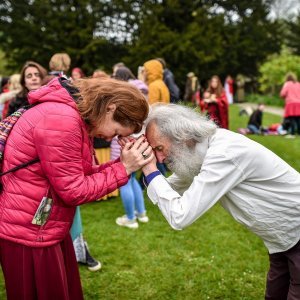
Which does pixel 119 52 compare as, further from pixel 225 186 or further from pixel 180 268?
pixel 225 186

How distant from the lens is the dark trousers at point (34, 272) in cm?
211

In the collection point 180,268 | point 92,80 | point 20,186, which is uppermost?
point 92,80

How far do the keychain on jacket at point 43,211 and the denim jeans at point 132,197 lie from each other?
2752 millimetres

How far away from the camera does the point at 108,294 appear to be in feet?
11.5

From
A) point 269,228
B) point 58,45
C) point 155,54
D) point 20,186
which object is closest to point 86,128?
point 20,186

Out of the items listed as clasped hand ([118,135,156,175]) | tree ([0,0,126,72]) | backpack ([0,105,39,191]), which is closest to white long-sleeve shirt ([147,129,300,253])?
clasped hand ([118,135,156,175])

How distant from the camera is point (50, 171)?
190 cm

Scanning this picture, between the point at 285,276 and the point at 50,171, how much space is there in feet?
5.14

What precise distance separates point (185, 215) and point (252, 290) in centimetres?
196

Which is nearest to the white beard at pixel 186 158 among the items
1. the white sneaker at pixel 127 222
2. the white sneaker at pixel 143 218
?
the white sneaker at pixel 127 222

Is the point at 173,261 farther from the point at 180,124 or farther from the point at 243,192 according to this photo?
the point at 180,124

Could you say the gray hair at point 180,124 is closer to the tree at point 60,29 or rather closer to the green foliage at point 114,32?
the green foliage at point 114,32

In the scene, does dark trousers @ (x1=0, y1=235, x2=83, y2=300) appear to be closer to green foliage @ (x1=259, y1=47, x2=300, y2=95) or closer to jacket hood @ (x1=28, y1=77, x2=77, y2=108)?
jacket hood @ (x1=28, y1=77, x2=77, y2=108)

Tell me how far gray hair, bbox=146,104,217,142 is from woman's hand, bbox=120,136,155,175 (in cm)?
12
